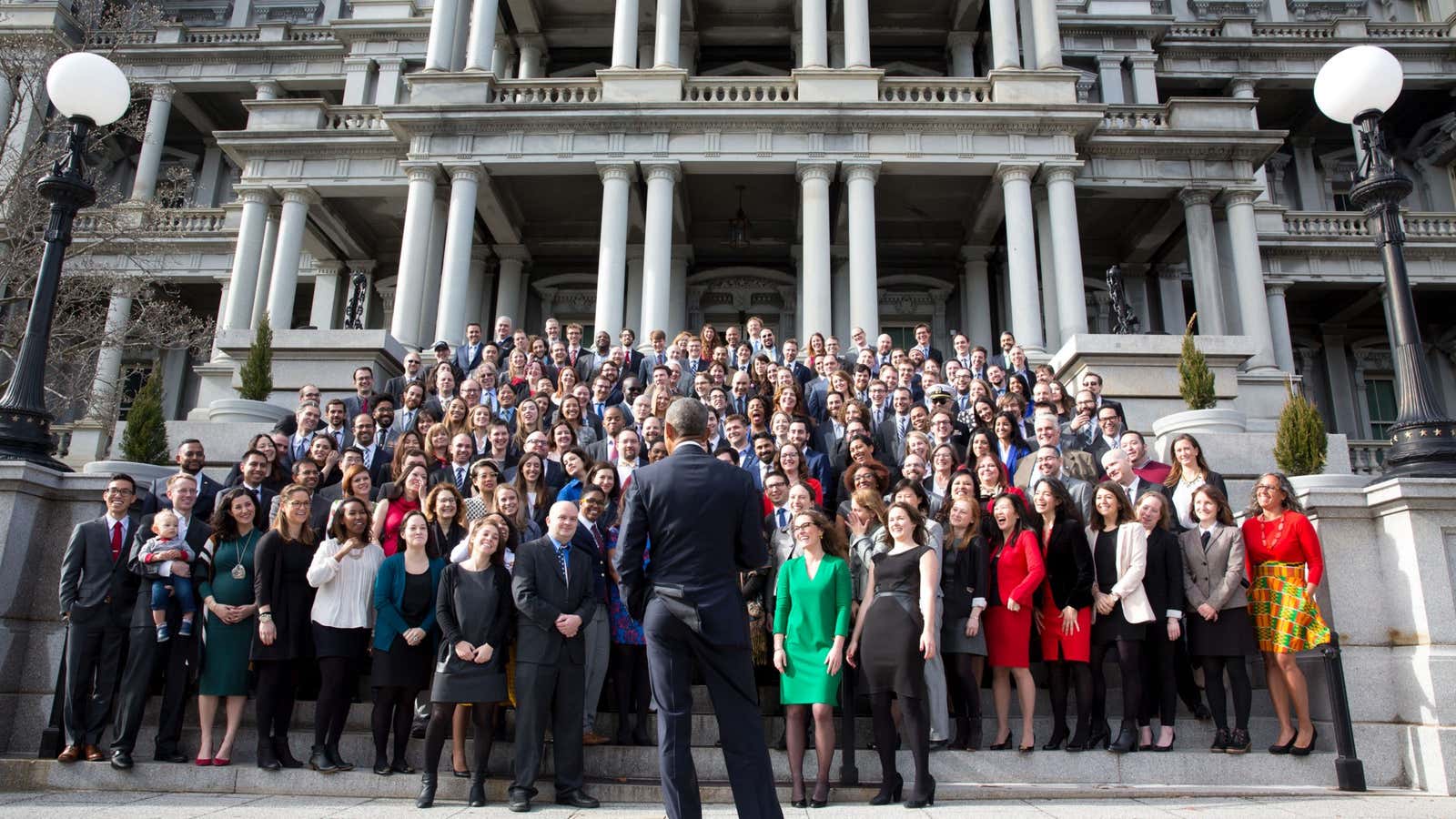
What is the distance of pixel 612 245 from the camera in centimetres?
2141

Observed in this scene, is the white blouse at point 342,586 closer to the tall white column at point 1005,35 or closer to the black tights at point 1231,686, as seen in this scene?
the black tights at point 1231,686

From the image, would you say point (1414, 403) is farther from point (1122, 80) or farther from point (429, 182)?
point (1122, 80)

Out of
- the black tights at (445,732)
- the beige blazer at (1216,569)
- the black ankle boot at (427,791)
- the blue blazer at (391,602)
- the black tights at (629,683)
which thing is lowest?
the black ankle boot at (427,791)

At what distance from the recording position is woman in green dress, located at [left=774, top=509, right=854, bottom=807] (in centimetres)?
627

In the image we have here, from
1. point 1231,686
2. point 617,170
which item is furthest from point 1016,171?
point 1231,686

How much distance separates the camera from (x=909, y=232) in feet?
87.9

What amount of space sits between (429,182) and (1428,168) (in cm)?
3102

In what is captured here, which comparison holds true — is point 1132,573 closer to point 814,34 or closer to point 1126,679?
point 1126,679

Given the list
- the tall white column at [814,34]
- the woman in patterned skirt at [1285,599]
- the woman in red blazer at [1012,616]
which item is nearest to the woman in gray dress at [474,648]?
the woman in red blazer at [1012,616]

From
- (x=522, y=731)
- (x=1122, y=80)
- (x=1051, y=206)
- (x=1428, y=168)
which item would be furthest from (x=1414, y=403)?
(x=1428, y=168)

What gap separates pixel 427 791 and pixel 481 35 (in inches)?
858

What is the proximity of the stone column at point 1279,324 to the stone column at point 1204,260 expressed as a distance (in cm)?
514

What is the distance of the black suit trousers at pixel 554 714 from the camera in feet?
20.7

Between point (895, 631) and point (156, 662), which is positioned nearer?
point (895, 631)
